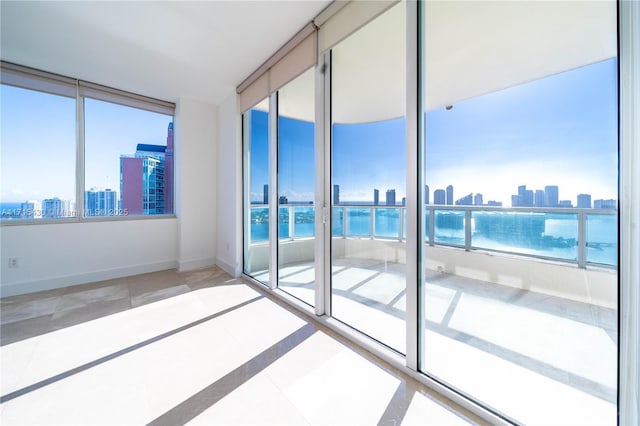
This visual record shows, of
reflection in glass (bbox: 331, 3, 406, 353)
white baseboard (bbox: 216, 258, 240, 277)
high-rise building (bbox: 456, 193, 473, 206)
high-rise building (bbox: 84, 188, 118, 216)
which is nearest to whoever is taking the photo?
high-rise building (bbox: 456, 193, 473, 206)

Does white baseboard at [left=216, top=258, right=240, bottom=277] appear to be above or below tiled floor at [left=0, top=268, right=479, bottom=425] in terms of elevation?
above

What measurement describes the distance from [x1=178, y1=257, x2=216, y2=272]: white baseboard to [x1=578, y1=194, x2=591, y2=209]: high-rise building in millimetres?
4483

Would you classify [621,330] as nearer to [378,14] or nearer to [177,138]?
[378,14]

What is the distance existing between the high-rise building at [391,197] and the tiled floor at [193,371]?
3.82ft

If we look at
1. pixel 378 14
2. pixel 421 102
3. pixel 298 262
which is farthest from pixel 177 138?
pixel 421 102

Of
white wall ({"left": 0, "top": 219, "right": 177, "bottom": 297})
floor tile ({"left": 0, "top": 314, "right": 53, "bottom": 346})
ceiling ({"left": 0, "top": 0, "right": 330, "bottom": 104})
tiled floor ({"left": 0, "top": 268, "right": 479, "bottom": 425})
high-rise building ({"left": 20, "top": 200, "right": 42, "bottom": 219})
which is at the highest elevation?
ceiling ({"left": 0, "top": 0, "right": 330, "bottom": 104})

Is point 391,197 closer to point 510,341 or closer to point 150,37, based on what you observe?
point 510,341

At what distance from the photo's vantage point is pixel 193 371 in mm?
1622

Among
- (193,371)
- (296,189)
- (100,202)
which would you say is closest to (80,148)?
(100,202)

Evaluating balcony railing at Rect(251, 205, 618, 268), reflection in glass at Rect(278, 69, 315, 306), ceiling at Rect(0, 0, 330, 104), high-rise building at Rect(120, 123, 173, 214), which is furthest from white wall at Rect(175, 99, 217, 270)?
balcony railing at Rect(251, 205, 618, 268)

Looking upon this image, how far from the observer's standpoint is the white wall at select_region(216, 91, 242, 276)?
3676 millimetres

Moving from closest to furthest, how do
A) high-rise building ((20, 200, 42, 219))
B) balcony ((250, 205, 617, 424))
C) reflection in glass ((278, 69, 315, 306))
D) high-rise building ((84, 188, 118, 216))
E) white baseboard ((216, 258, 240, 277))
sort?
balcony ((250, 205, 617, 424)), reflection in glass ((278, 69, 315, 306)), high-rise building ((20, 200, 42, 219)), high-rise building ((84, 188, 118, 216)), white baseboard ((216, 258, 240, 277))

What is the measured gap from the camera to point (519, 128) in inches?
56.4

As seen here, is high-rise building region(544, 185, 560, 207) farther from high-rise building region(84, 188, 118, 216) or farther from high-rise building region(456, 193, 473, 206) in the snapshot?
high-rise building region(84, 188, 118, 216)
